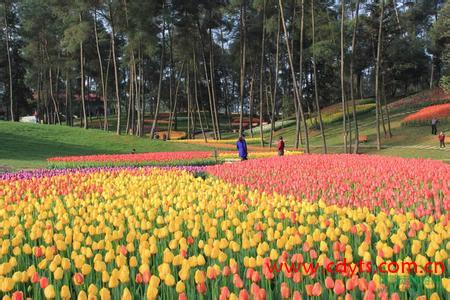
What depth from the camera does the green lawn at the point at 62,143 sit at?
26.9 meters

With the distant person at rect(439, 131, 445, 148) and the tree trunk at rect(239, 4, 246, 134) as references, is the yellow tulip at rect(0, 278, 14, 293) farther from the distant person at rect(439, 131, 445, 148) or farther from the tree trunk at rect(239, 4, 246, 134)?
the tree trunk at rect(239, 4, 246, 134)

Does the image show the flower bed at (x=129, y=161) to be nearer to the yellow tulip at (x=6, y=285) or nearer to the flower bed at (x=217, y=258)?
the flower bed at (x=217, y=258)

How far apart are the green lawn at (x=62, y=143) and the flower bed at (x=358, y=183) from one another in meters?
15.7

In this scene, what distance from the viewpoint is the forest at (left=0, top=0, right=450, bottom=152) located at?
34281 millimetres

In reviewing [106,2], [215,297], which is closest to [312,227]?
[215,297]

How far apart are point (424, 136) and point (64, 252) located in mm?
33511

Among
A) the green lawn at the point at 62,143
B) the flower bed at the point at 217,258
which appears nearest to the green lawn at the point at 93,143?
the green lawn at the point at 62,143

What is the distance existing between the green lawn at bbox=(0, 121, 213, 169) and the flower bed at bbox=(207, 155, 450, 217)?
15.7m

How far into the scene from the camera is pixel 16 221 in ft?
19.6

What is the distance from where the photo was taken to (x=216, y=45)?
5884 cm

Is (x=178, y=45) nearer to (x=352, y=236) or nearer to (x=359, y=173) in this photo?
(x=359, y=173)

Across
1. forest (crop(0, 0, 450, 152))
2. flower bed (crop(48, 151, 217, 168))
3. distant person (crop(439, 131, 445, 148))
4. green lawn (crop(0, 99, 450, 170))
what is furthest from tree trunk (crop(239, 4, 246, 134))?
flower bed (crop(48, 151, 217, 168))

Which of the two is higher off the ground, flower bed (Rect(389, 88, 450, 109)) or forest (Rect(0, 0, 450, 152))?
forest (Rect(0, 0, 450, 152))

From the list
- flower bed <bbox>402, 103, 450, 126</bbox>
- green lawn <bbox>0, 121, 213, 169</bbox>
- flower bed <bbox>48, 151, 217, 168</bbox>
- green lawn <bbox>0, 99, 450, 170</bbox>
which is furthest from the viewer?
flower bed <bbox>402, 103, 450, 126</bbox>
